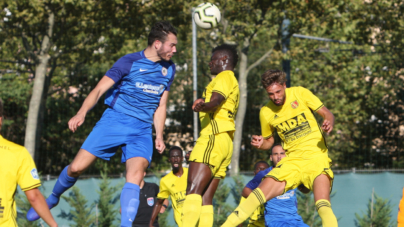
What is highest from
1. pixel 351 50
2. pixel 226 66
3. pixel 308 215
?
pixel 351 50

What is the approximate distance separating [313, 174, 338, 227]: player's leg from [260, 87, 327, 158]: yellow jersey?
312 mm

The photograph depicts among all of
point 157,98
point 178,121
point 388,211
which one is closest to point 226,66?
point 157,98

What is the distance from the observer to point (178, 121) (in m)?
16.0

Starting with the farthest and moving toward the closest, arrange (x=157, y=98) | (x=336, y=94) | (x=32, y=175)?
(x=336, y=94) → (x=157, y=98) → (x=32, y=175)

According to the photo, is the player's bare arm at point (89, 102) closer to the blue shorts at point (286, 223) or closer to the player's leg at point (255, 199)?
the player's leg at point (255, 199)

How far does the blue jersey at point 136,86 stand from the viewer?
16.4ft

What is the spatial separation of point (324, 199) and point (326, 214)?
0.70 feet

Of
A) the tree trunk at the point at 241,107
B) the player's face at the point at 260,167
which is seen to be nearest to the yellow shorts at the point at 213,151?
the player's face at the point at 260,167

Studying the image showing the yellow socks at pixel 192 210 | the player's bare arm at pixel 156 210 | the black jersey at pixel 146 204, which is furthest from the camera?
the black jersey at pixel 146 204

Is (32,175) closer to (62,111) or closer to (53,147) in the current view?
(53,147)

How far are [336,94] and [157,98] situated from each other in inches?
547

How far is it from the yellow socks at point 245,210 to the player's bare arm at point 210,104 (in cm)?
98

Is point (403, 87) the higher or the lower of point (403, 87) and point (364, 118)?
the higher

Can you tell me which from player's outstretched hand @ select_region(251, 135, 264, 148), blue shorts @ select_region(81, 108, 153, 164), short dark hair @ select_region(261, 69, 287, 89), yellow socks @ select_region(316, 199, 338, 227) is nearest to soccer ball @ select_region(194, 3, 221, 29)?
short dark hair @ select_region(261, 69, 287, 89)
